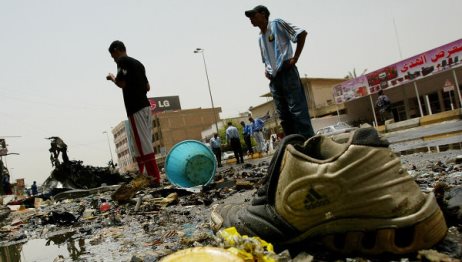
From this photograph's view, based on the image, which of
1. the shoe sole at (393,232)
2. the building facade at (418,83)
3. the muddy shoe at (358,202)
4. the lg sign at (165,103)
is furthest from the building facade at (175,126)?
the shoe sole at (393,232)

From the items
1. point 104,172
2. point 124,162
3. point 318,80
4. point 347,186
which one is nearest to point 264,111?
point 318,80

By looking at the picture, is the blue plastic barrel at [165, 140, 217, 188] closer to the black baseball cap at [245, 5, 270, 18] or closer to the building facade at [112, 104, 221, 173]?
the black baseball cap at [245, 5, 270, 18]

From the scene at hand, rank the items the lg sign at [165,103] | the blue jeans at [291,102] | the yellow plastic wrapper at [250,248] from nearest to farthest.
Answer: the yellow plastic wrapper at [250,248], the blue jeans at [291,102], the lg sign at [165,103]

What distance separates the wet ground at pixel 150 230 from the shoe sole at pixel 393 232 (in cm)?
5

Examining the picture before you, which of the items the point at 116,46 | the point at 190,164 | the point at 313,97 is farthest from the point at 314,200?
the point at 313,97

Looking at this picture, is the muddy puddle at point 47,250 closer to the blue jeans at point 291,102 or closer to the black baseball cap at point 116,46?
the blue jeans at point 291,102

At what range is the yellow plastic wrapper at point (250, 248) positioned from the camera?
1.43m

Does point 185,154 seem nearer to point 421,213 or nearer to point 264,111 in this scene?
point 421,213

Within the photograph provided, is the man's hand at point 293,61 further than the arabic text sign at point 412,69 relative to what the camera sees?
No

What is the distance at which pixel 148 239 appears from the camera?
255cm

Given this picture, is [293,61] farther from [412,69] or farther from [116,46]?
[412,69]

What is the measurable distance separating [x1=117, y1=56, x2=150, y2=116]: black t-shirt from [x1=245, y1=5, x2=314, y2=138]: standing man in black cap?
2.35 m

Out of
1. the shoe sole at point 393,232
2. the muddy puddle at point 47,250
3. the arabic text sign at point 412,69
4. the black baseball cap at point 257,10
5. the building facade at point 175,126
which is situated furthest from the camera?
the building facade at point 175,126

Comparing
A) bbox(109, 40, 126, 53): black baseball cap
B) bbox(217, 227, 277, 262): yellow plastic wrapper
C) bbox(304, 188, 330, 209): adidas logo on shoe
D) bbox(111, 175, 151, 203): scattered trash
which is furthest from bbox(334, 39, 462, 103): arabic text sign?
bbox(217, 227, 277, 262): yellow plastic wrapper
